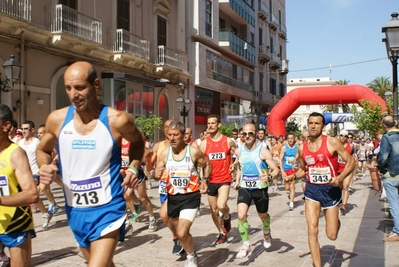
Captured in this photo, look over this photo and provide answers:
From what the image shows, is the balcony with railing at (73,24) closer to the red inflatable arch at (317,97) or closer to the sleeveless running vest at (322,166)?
the red inflatable arch at (317,97)

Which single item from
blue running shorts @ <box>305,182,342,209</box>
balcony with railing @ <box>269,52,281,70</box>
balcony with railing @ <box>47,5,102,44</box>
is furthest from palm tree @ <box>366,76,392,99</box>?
blue running shorts @ <box>305,182,342,209</box>

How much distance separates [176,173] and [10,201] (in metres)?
2.83

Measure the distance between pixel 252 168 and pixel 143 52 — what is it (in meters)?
17.6

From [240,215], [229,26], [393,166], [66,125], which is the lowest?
[240,215]

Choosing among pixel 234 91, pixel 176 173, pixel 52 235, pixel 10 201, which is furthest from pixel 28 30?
pixel 234 91

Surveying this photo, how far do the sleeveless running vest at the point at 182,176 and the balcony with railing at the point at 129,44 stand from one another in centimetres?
1579

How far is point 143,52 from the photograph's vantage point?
2358 cm

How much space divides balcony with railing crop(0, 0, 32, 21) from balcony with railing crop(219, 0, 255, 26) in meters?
20.1

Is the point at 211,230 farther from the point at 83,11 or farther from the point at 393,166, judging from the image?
the point at 83,11

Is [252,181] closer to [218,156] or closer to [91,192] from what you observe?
[218,156]

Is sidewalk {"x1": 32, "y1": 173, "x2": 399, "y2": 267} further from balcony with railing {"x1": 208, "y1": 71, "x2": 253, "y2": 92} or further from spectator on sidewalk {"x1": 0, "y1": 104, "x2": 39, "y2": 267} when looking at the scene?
balcony with railing {"x1": 208, "y1": 71, "x2": 253, "y2": 92}

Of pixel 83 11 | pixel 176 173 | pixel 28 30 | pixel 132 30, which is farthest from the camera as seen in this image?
pixel 132 30

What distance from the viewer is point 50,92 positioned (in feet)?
58.9

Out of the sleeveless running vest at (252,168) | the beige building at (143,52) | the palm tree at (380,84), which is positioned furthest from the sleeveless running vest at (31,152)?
the palm tree at (380,84)
